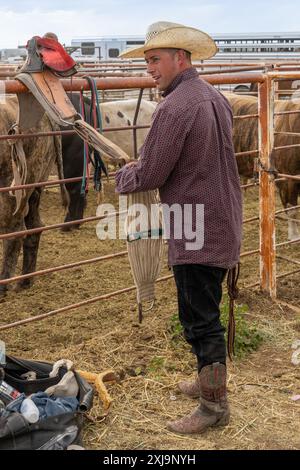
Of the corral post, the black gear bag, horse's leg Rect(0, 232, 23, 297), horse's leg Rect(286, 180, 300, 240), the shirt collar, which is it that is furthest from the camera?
horse's leg Rect(286, 180, 300, 240)

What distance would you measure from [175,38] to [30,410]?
5.89 feet

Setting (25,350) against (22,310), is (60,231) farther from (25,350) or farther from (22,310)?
(25,350)

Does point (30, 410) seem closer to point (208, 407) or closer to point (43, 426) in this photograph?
point (43, 426)

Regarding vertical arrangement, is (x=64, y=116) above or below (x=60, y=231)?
above

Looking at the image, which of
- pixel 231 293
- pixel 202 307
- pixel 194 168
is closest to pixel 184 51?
pixel 194 168

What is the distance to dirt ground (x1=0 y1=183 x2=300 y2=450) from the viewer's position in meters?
3.16

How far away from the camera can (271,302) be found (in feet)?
16.6

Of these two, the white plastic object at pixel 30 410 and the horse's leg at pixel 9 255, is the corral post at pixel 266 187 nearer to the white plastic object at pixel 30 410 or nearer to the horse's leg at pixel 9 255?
the horse's leg at pixel 9 255

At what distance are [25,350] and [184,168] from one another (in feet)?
6.65

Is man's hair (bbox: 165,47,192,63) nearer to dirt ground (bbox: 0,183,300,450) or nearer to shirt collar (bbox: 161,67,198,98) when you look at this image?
shirt collar (bbox: 161,67,198,98)

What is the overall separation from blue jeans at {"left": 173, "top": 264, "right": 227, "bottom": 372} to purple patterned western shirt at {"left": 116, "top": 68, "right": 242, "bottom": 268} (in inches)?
2.7

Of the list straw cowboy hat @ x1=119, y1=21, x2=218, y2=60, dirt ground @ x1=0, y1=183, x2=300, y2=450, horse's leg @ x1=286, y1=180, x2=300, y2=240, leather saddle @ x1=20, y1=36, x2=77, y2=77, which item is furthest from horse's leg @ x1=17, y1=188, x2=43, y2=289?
straw cowboy hat @ x1=119, y1=21, x2=218, y2=60

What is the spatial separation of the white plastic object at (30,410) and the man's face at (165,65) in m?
1.58

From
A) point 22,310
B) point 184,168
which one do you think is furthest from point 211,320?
point 22,310
